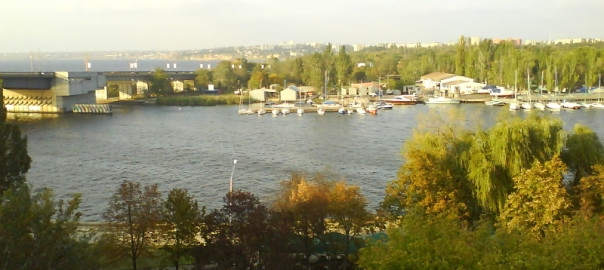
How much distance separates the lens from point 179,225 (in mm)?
5422

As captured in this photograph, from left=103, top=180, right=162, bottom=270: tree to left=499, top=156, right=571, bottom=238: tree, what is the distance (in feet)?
10.1

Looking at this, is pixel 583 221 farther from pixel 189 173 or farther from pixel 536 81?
pixel 536 81

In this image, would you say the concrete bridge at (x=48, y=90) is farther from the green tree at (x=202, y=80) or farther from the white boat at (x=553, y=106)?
the white boat at (x=553, y=106)

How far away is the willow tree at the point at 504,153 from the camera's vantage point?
6938 mm

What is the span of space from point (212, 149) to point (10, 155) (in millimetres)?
8163

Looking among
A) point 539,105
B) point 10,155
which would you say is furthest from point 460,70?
point 10,155

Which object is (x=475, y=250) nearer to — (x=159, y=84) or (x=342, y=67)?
(x=342, y=67)

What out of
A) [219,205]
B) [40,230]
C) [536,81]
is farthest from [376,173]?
[536,81]

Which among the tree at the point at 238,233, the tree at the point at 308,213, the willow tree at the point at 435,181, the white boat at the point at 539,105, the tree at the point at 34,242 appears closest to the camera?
the tree at the point at 34,242

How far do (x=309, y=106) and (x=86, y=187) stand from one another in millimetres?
14832

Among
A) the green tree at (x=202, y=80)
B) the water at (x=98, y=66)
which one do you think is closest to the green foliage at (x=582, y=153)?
the green tree at (x=202, y=80)

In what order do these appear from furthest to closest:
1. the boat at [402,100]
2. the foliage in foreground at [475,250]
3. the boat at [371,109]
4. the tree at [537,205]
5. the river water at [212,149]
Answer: the boat at [402,100] < the boat at [371,109] < the river water at [212,149] < the tree at [537,205] < the foliage in foreground at [475,250]

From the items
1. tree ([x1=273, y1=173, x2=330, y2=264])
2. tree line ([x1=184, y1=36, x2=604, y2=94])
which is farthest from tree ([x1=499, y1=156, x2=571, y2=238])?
tree line ([x1=184, y1=36, x2=604, y2=94])

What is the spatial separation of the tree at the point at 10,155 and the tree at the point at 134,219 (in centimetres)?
142
